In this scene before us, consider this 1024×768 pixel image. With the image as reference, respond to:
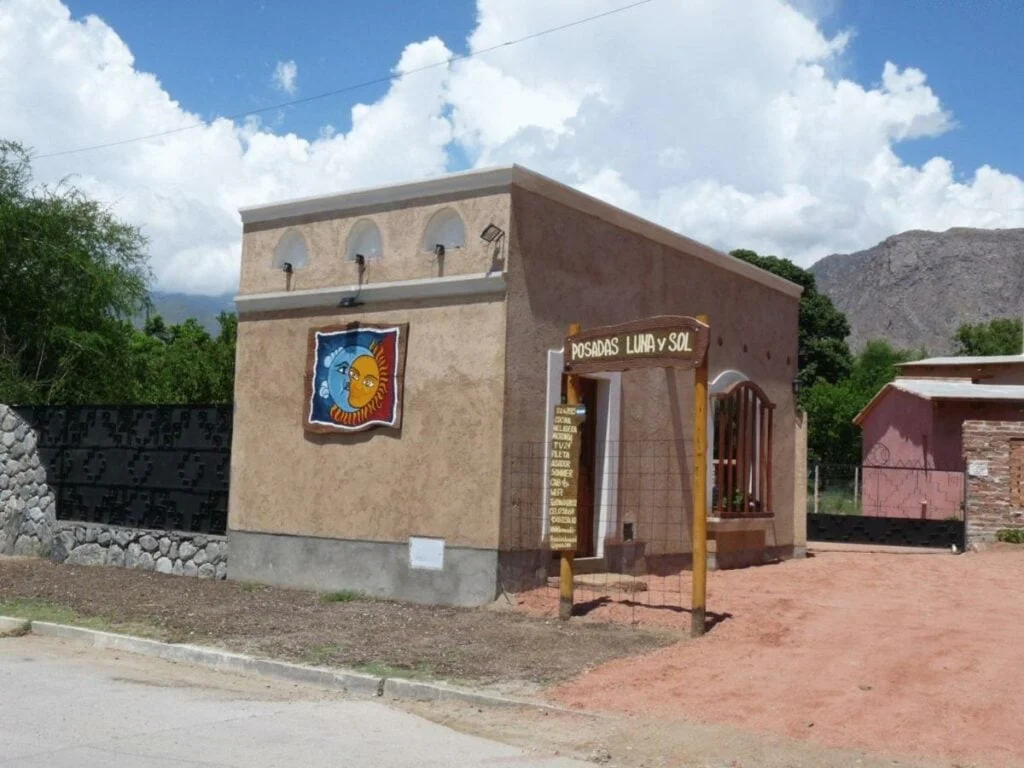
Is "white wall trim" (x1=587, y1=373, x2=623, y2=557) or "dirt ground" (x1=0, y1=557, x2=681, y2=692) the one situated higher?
"white wall trim" (x1=587, y1=373, x2=623, y2=557)

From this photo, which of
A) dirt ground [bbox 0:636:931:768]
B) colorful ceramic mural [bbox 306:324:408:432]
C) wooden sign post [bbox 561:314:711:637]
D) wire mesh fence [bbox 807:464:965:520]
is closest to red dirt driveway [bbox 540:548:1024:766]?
dirt ground [bbox 0:636:931:768]

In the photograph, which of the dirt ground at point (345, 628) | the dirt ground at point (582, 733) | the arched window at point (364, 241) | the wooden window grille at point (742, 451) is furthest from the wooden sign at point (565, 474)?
the wooden window grille at point (742, 451)

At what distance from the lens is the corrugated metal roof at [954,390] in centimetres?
2825

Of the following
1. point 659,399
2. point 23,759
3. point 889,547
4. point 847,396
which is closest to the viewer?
point 23,759

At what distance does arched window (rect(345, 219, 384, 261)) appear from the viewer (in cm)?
1412

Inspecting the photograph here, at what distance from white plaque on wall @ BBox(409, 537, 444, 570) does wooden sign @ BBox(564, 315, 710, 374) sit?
8.43 feet

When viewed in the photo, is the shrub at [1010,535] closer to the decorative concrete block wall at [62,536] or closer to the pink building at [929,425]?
the pink building at [929,425]

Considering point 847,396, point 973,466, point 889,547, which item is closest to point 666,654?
point 973,466

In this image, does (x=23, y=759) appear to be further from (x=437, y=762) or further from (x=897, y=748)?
(x=897, y=748)

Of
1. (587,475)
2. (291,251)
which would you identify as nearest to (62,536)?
(291,251)

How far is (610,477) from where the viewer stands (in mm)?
14070

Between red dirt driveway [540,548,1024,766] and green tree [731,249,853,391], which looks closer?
red dirt driveway [540,548,1024,766]

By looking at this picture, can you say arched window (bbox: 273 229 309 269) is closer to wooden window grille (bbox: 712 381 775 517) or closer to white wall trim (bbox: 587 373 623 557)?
white wall trim (bbox: 587 373 623 557)

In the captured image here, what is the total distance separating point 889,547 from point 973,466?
11.6 feet
